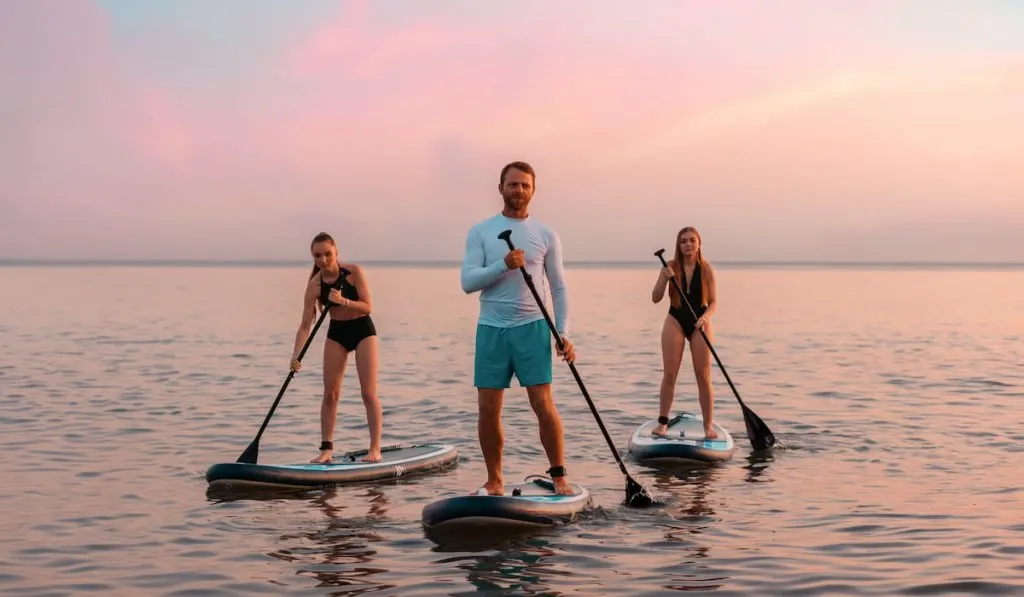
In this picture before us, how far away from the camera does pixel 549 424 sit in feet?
27.5

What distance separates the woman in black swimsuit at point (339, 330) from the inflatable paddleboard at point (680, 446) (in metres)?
2.80

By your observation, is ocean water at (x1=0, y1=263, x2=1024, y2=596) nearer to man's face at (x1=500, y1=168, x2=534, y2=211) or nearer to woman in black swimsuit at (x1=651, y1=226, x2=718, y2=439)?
woman in black swimsuit at (x1=651, y1=226, x2=718, y2=439)

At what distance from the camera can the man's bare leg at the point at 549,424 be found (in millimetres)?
8258

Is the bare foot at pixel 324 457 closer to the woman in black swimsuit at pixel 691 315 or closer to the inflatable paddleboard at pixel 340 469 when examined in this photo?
the inflatable paddleboard at pixel 340 469

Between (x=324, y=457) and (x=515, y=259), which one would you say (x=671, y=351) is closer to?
(x=324, y=457)

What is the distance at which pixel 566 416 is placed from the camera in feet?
50.2

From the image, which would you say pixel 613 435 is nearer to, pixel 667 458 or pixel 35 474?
pixel 667 458

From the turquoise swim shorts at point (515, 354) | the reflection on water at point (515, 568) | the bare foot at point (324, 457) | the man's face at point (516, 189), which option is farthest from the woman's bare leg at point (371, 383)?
the man's face at point (516, 189)

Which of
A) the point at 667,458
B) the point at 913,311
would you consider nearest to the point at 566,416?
the point at 667,458

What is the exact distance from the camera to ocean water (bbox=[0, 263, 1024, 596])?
7461 mm

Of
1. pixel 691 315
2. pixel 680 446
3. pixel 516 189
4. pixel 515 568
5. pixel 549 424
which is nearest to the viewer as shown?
pixel 515 568

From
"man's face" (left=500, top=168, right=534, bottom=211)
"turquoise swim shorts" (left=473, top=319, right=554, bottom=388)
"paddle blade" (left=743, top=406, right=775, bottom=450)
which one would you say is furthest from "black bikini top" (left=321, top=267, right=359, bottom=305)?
"paddle blade" (left=743, top=406, right=775, bottom=450)

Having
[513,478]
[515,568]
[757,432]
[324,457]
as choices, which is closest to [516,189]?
[515,568]

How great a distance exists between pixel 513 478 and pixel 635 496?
1.63 m
